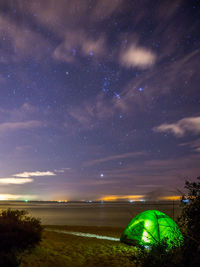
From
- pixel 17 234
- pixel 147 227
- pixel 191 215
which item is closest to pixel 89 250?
pixel 147 227

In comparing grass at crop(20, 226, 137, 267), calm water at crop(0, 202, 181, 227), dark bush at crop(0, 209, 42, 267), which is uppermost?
dark bush at crop(0, 209, 42, 267)

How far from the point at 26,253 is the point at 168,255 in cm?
515

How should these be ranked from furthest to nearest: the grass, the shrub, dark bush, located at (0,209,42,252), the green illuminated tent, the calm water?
the calm water → the green illuminated tent → dark bush, located at (0,209,42,252) → the grass → the shrub

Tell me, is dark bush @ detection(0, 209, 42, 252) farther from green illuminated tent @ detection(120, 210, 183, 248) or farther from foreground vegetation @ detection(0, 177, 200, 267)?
green illuminated tent @ detection(120, 210, 183, 248)

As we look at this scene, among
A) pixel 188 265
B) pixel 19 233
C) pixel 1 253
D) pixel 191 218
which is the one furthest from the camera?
pixel 19 233

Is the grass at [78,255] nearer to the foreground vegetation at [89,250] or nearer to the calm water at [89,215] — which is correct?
the foreground vegetation at [89,250]

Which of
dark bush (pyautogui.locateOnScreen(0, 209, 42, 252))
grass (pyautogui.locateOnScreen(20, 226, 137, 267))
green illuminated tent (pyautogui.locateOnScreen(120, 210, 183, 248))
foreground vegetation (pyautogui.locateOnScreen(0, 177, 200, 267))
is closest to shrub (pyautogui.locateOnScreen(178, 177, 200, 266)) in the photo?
foreground vegetation (pyautogui.locateOnScreen(0, 177, 200, 267))

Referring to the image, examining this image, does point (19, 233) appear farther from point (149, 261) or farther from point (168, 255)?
point (168, 255)

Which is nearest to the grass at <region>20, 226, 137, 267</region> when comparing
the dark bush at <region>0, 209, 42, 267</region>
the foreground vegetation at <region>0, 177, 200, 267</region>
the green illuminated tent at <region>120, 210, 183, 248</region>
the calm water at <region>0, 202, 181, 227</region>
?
the foreground vegetation at <region>0, 177, 200, 267</region>

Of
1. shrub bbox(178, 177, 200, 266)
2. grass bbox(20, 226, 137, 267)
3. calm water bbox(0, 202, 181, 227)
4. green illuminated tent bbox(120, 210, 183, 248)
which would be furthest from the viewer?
calm water bbox(0, 202, 181, 227)

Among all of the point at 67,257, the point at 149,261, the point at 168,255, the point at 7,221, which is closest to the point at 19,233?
the point at 7,221

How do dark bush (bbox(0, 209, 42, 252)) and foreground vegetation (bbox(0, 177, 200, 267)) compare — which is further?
dark bush (bbox(0, 209, 42, 252))

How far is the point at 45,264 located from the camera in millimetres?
7496

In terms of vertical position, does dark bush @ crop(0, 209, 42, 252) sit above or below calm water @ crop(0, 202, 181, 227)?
above
